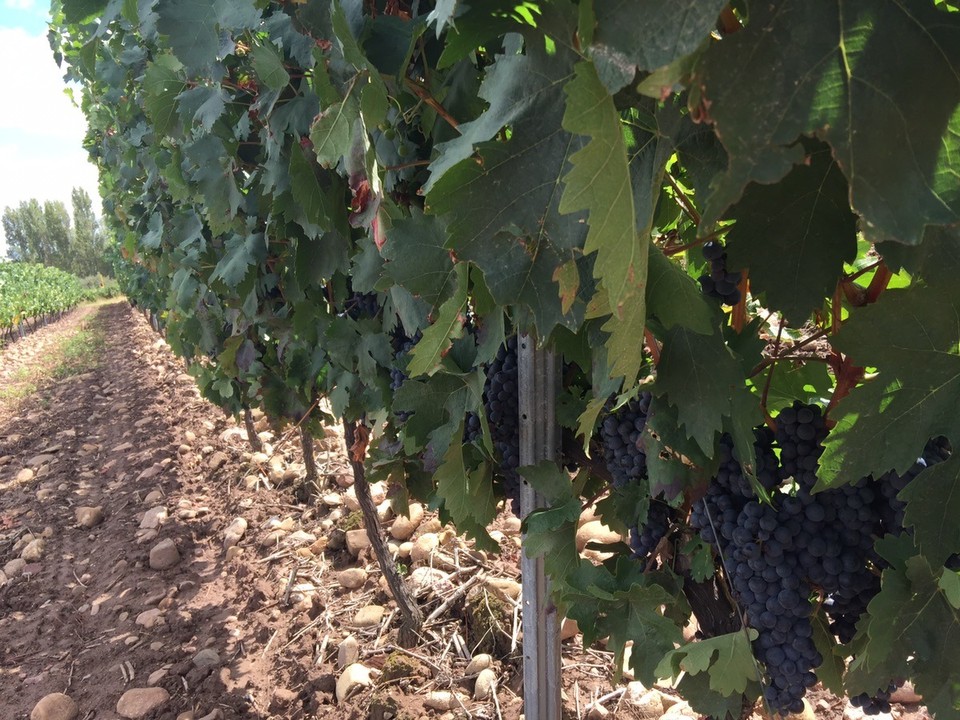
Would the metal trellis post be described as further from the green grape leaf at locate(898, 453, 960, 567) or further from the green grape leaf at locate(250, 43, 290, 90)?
the green grape leaf at locate(250, 43, 290, 90)

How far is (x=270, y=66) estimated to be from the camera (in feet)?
5.38

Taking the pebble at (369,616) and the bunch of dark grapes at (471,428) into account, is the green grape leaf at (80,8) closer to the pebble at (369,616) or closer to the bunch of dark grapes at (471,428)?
the bunch of dark grapes at (471,428)

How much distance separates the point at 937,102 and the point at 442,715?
2860 millimetres

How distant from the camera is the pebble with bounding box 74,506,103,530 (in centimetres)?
563

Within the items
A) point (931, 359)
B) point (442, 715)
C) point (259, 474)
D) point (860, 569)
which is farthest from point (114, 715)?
point (931, 359)

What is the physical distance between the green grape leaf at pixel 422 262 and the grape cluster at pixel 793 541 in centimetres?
56

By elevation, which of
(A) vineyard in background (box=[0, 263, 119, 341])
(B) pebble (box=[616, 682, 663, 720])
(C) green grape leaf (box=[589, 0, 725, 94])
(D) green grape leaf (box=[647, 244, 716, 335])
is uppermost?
(A) vineyard in background (box=[0, 263, 119, 341])

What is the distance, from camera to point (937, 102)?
0.51 meters

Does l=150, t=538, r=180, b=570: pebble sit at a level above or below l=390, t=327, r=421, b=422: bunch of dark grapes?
below

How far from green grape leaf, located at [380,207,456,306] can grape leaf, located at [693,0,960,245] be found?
818 mm

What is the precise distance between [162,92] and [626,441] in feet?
6.15

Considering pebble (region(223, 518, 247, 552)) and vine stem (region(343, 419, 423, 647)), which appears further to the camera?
pebble (region(223, 518, 247, 552))

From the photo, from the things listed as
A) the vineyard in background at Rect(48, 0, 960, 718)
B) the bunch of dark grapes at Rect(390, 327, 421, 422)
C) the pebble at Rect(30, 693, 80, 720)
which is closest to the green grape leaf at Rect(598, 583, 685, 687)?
the vineyard in background at Rect(48, 0, 960, 718)

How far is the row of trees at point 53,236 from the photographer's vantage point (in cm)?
7831
